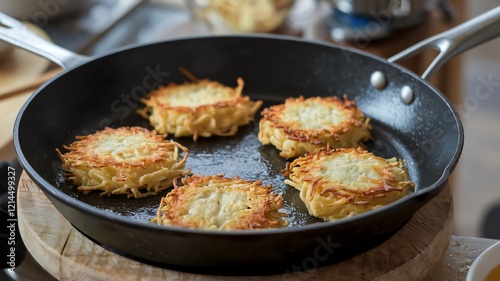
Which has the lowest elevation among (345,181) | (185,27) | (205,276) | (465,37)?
(185,27)

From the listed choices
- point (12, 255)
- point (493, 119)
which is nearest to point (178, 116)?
point (12, 255)

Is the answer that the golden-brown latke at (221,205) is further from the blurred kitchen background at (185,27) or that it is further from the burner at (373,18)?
the burner at (373,18)

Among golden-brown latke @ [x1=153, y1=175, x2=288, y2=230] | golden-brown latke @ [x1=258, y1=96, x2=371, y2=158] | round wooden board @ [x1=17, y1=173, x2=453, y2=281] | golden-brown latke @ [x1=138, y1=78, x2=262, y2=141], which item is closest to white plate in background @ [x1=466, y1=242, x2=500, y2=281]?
round wooden board @ [x1=17, y1=173, x2=453, y2=281]

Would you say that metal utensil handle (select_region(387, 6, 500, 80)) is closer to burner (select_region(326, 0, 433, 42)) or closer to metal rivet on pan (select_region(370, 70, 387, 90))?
metal rivet on pan (select_region(370, 70, 387, 90))

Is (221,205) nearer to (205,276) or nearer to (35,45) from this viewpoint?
(205,276)

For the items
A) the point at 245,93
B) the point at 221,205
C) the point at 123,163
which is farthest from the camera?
the point at 245,93

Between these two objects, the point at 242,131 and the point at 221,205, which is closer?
the point at 221,205

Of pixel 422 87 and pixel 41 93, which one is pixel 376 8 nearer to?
pixel 422 87

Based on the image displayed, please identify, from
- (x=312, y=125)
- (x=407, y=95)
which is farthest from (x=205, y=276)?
(x=407, y=95)

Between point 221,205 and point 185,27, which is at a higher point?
point 221,205
